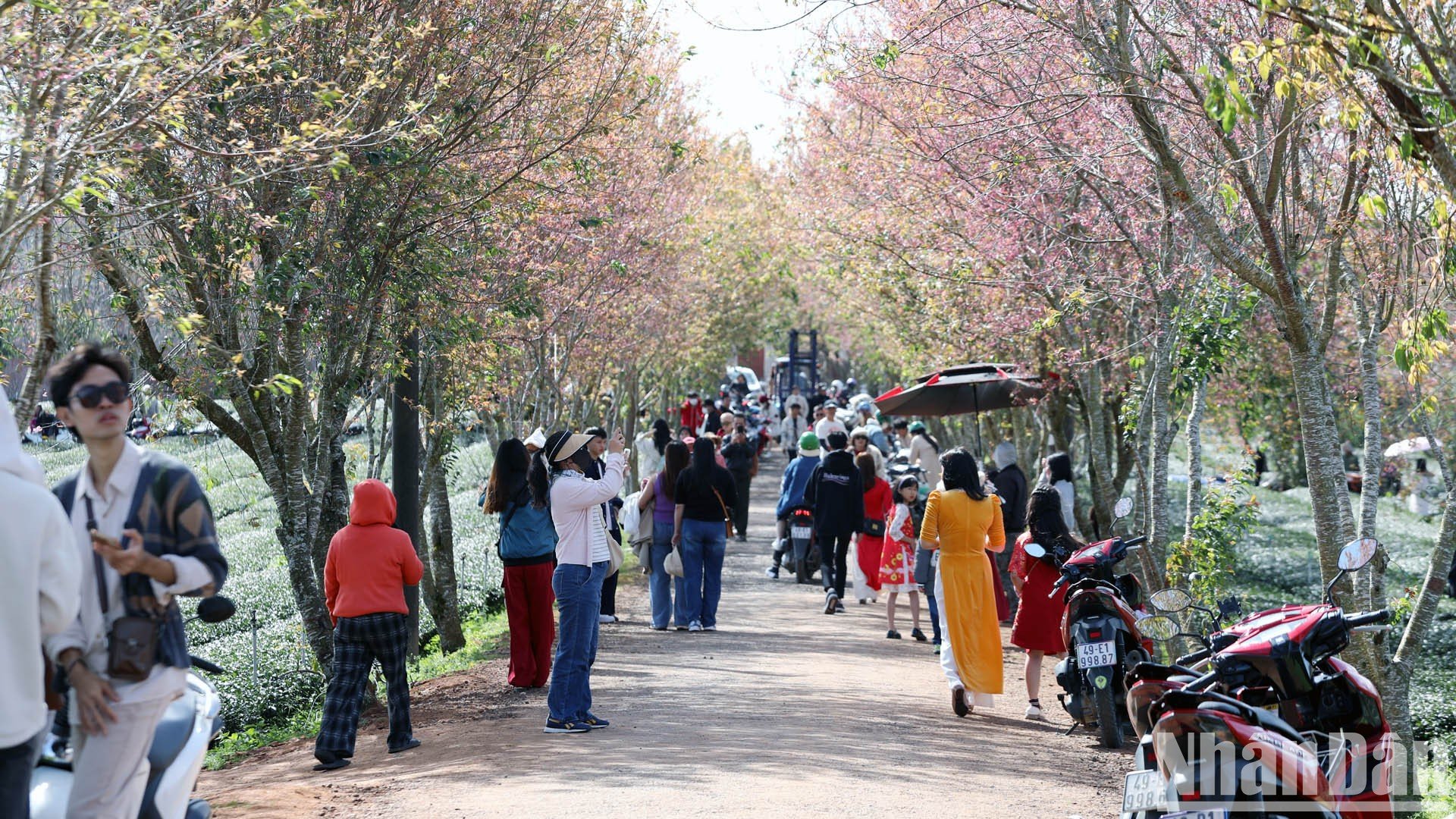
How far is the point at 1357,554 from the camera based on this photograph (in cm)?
580

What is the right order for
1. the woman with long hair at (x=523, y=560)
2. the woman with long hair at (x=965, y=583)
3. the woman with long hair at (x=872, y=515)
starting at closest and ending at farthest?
the woman with long hair at (x=965, y=583), the woman with long hair at (x=523, y=560), the woman with long hair at (x=872, y=515)

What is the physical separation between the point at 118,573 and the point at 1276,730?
3.75 meters

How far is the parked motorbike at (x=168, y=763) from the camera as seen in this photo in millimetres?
4441

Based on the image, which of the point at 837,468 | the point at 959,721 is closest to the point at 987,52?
the point at 959,721

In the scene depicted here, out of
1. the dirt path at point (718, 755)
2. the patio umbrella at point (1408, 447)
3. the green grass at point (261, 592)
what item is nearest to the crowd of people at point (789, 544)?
the dirt path at point (718, 755)

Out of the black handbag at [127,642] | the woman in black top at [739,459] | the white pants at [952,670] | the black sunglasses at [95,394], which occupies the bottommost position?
the white pants at [952,670]

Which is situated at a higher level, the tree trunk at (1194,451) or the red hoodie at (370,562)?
the tree trunk at (1194,451)

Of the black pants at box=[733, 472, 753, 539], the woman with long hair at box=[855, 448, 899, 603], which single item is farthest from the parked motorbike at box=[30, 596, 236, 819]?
the black pants at box=[733, 472, 753, 539]

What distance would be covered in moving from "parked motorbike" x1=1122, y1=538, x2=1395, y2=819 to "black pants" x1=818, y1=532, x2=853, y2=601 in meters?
9.70

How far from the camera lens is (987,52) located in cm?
1053

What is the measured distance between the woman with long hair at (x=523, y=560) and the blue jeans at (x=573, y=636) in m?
1.76

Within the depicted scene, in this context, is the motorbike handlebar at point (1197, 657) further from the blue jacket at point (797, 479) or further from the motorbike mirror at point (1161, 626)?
the blue jacket at point (797, 479)

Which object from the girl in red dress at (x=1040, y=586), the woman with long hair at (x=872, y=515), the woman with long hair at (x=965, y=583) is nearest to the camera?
the girl in red dress at (x=1040, y=586)

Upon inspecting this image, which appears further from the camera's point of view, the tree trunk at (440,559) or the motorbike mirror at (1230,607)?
the tree trunk at (440,559)
